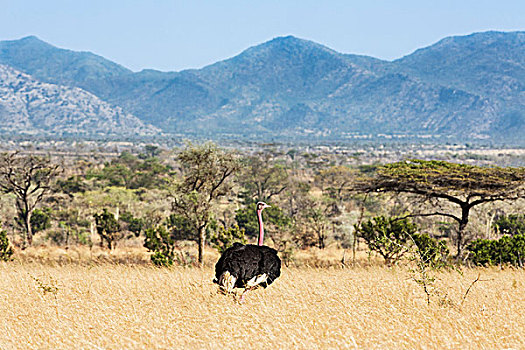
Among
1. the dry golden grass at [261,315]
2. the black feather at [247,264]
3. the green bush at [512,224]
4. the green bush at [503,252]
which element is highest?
the black feather at [247,264]

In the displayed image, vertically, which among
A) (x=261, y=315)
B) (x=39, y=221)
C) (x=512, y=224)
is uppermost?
(x=261, y=315)

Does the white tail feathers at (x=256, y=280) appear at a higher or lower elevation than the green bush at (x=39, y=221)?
higher

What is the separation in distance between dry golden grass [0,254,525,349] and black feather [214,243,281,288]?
0.41 meters

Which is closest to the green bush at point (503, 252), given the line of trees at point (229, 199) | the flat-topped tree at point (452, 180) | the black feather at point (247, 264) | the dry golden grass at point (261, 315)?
the flat-topped tree at point (452, 180)

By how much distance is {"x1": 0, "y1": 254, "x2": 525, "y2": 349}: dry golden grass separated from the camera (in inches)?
209

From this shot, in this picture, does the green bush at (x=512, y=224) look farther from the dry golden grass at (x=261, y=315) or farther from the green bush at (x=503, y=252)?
the dry golden grass at (x=261, y=315)

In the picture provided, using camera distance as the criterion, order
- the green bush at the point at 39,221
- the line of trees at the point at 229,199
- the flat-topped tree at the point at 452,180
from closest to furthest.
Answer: the flat-topped tree at the point at 452,180, the line of trees at the point at 229,199, the green bush at the point at 39,221

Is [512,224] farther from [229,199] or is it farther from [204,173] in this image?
[229,199]

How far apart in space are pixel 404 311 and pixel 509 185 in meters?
10.4

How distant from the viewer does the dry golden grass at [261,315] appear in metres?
5.30

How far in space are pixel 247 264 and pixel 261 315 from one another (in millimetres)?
861

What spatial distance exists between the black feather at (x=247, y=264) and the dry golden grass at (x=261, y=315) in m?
0.41

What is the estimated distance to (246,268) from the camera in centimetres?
697

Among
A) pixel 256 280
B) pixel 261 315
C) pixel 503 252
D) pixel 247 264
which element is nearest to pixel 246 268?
pixel 247 264
